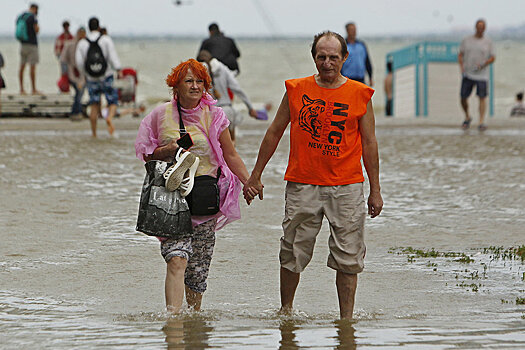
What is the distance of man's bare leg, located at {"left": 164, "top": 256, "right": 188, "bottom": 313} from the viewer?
5.70 m

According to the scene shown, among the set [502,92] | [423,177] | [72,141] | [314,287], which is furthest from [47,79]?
[314,287]

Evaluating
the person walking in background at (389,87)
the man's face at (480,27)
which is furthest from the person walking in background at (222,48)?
the person walking in background at (389,87)

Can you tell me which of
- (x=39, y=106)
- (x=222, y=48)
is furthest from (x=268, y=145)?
(x=39, y=106)

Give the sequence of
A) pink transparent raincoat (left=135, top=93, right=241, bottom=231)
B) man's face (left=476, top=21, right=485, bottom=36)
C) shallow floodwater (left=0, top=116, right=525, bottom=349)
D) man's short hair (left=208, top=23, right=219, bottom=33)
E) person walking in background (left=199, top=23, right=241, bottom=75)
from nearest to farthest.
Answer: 1. shallow floodwater (left=0, top=116, right=525, bottom=349)
2. pink transparent raincoat (left=135, top=93, right=241, bottom=231)
3. person walking in background (left=199, top=23, right=241, bottom=75)
4. man's short hair (left=208, top=23, right=219, bottom=33)
5. man's face (left=476, top=21, right=485, bottom=36)

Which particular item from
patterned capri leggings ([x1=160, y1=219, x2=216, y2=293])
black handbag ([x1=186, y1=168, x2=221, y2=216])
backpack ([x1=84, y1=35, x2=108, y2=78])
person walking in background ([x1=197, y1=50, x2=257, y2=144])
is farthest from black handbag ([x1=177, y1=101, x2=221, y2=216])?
backpack ([x1=84, y1=35, x2=108, y2=78])

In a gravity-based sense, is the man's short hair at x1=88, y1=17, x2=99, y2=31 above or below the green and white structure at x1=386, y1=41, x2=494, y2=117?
above

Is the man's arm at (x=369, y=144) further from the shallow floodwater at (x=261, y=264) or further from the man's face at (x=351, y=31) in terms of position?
the man's face at (x=351, y=31)

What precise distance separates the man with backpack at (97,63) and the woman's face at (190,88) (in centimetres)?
966

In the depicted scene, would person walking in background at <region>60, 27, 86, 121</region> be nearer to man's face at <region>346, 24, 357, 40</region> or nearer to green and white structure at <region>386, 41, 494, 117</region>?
man's face at <region>346, 24, 357, 40</region>

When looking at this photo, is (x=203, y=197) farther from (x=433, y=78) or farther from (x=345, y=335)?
(x=433, y=78)

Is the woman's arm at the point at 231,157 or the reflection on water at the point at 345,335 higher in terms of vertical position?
the woman's arm at the point at 231,157

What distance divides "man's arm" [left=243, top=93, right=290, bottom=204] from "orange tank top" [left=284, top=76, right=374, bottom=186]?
0.31ft

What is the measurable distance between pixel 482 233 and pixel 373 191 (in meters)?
3.32

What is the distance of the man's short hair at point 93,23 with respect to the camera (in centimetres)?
1576
